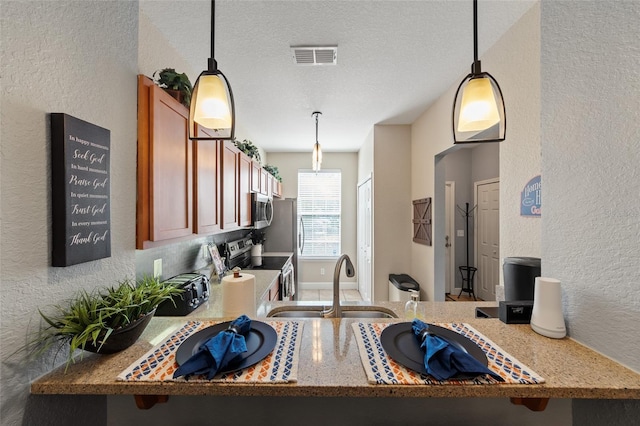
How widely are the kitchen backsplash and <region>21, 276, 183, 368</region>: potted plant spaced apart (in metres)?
0.45

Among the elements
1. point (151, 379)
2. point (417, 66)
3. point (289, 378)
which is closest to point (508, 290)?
point (289, 378)

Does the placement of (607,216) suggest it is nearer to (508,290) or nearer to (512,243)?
(508,290)

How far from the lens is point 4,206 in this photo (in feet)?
2.23

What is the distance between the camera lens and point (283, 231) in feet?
13.9

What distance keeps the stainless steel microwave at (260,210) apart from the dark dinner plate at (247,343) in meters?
1.91

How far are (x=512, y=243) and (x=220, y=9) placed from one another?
7.95ft

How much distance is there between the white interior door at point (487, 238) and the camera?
4.02 meters

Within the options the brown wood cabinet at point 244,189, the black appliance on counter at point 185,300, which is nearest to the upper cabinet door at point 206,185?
the black appliance on counter at point 185,300

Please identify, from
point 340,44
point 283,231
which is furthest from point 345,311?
point 283,231

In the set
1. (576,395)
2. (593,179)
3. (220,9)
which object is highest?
(220,9)

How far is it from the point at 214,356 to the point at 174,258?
1370mm

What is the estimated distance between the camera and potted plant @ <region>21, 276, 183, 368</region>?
761 mm

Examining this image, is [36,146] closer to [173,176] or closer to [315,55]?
[173,176]

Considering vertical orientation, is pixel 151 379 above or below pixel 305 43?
below
